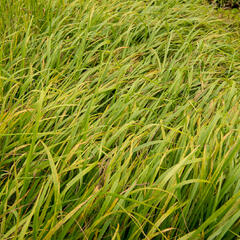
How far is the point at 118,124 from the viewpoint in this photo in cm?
162

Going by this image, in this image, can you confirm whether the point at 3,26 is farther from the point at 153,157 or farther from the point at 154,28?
the point at 153,157

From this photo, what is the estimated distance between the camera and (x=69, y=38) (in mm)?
2557

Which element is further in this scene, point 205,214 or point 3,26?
point 3,26

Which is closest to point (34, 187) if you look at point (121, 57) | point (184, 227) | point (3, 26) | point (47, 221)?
point (47, 221)

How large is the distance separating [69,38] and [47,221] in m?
1.74

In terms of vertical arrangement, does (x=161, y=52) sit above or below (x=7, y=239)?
above

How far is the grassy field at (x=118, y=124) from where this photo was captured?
1246 mm

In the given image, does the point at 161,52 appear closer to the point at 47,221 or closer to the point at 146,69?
the point at 146,69

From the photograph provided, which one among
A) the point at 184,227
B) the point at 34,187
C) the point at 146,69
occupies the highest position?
the point at 146,69

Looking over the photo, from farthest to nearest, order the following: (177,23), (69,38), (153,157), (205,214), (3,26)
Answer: (177,23) → (69,38) → (3,26) → (153,157) → (205,214)

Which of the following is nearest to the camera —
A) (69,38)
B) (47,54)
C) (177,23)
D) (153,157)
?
(153,157)

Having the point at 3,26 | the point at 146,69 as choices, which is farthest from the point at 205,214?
the point at 3,26

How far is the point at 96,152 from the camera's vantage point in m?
1.54

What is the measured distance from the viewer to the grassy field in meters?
1.25
